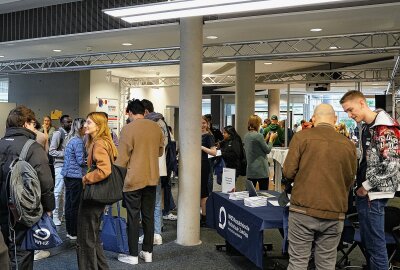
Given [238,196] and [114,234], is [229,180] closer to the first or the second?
[238,196]

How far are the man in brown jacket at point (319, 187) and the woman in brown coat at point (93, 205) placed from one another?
52.5 inches

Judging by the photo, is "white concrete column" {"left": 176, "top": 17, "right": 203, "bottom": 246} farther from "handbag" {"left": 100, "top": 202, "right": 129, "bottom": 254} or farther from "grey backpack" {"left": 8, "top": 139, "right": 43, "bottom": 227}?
"grey backpack" {"left": 8, "top": 139, "right": 43, "bottom": 227}

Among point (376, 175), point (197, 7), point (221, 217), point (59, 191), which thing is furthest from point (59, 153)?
point (376, 175)

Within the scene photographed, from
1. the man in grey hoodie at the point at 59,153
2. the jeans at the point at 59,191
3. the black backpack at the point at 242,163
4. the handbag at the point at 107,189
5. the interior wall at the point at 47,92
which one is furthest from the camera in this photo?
the interior wall at the point at 47,92

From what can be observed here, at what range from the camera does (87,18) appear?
622 cm

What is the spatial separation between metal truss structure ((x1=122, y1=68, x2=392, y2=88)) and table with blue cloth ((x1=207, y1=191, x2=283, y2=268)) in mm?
8529

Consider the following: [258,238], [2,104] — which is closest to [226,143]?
[258,238]

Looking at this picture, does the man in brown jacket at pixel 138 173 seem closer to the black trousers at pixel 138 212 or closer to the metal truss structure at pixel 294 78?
the black trousers at pixel 138 212

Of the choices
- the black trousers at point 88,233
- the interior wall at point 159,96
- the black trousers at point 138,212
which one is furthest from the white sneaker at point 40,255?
the interior wall at point 159,96

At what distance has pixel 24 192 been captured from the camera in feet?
8.96

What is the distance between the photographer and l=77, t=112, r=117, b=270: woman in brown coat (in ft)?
10.5

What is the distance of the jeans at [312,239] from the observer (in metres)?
2.77

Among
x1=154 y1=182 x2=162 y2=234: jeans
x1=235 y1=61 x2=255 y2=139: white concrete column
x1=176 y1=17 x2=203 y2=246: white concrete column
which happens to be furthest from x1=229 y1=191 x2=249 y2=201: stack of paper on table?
x1=235 y1=61 x2=255 y2=139: white concrete column

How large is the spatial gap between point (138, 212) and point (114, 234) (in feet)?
0.96
